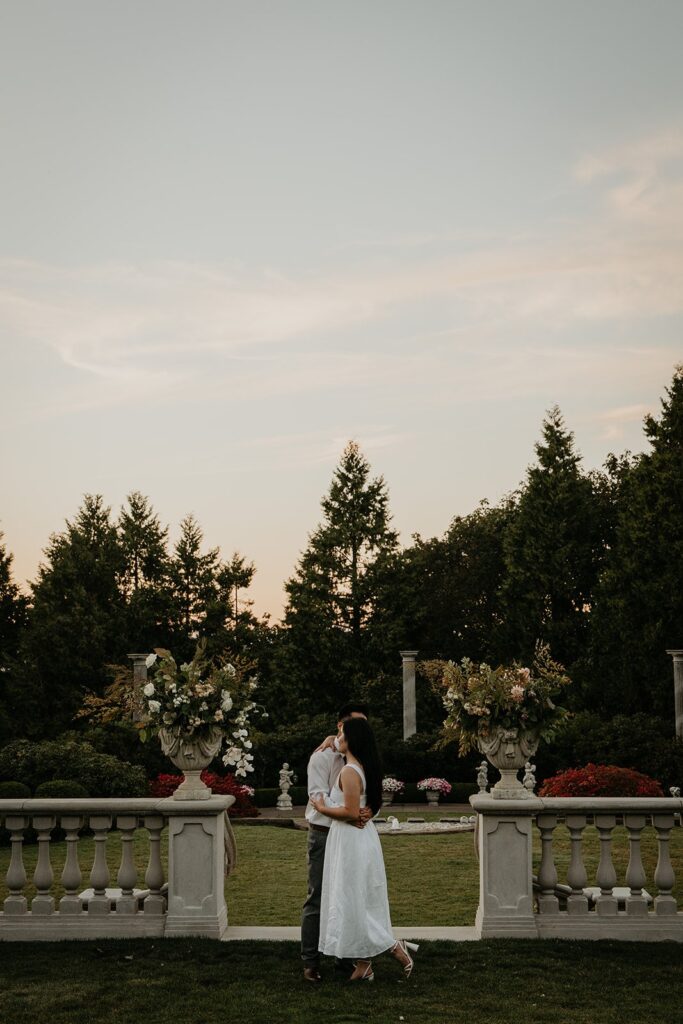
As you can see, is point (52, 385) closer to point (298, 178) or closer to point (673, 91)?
point (298, 178)

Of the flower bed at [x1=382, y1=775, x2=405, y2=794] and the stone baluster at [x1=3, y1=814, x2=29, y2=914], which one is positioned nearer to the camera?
the stone baluster at [x1=3, y1=814, x2=29, y2=914]

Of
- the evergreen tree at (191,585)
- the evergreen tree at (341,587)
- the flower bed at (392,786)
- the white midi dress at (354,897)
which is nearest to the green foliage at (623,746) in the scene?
the flower bed at (392,786)

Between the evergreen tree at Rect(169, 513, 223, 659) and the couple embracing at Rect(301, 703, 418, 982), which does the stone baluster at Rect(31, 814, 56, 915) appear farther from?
the evergreen tree at Rect(169, 513, 223, 659)

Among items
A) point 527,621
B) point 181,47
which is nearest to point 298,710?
point 527,621

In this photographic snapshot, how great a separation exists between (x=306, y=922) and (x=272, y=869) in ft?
23.7

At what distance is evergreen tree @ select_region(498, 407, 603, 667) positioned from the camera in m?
35.4

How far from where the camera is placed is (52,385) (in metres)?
23.7

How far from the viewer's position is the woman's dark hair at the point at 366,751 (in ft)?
23.2

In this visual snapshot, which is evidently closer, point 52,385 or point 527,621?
point 52,385

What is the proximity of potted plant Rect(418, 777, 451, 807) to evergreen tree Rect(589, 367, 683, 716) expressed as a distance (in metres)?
7.43

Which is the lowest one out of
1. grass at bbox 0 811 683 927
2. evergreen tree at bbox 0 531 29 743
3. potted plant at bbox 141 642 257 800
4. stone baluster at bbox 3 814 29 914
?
grass at bbox 0 811 683 927

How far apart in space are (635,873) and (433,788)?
18.4 metres

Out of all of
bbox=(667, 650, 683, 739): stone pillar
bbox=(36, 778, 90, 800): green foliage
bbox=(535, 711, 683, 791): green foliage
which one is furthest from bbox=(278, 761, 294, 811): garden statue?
bbox=(667, 650, 683, 739): stone pillar

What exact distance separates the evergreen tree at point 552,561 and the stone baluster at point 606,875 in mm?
26902
